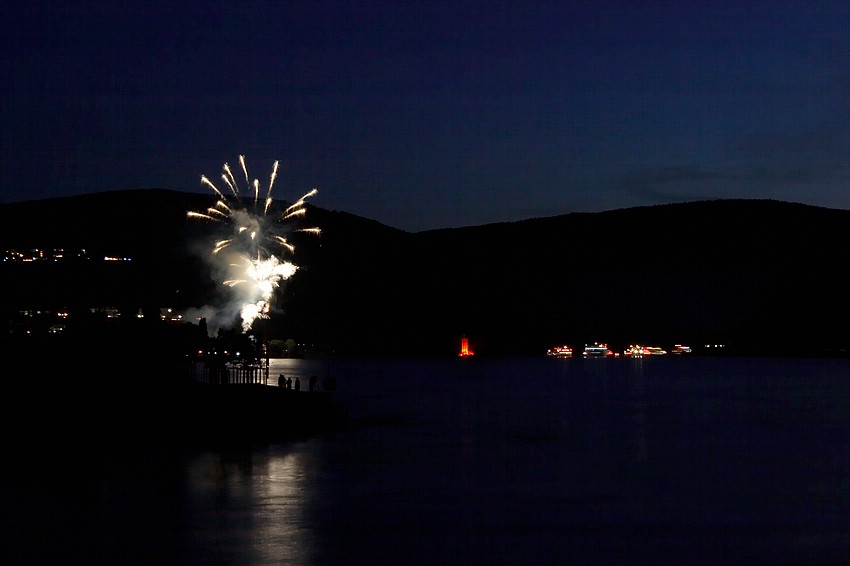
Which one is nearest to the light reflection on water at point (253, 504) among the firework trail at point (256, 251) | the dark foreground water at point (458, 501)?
the dark foreground water at point (458, 501)

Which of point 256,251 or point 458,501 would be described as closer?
point 458,501

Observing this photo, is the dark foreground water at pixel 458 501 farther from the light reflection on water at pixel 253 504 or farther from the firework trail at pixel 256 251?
the firework trail at pixel 256 251

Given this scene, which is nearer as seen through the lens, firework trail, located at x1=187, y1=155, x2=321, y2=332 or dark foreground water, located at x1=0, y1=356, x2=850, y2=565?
dark foreground water, located at x1=0, y1=356, x2=850, y2=565

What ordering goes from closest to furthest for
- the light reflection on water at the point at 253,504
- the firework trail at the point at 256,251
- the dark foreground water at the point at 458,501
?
the light reflection on water at the point at 253,504, the dark foreground water at the point at 458,501, the firework trail at the point at 256,251

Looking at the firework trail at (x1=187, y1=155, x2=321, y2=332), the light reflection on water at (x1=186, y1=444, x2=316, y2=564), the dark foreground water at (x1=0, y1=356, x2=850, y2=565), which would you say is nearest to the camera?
the light reflection on water at (x1=186, y1=444, x2=316, y2=564)

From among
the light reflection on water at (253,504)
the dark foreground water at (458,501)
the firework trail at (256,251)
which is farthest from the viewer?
the firework trail at (256,251)

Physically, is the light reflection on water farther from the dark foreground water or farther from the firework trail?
the firework trail

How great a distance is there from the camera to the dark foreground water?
16.3 meters

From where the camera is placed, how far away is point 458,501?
21297 mm

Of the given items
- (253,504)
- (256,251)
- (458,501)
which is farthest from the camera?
(256,251)

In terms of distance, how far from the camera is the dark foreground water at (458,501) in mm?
16281

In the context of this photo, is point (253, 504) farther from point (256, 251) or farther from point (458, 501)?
point (256, 251)

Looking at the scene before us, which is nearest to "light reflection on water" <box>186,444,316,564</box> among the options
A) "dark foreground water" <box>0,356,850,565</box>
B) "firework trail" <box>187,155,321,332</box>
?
"dark foreground water" <box>0,356,850,565</box>

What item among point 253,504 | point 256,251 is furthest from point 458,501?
point 256,251
